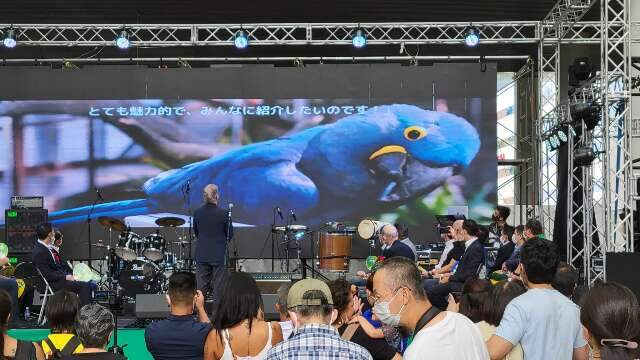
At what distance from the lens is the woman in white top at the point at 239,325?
3.85m

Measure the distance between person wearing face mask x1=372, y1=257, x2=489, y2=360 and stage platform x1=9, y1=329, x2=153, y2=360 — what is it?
20.1 ft

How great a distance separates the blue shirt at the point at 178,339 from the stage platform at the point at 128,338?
176 inches

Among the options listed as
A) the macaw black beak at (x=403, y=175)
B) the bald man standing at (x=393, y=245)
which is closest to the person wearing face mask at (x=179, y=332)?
the bald man standing at (x=393, y=245)

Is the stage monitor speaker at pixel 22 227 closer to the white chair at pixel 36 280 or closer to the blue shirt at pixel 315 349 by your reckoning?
the white chair at pixel 36 280

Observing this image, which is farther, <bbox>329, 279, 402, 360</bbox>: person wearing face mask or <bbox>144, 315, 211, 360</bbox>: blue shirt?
<bbox>144, 315, 211, 360</bbox>: blue shirt

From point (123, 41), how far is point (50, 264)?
16.0 ft

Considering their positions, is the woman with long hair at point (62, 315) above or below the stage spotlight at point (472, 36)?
below

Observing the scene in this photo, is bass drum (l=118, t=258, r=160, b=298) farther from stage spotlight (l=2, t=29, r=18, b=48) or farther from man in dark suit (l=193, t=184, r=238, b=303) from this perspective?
stage spotlight (l=2, t=29, r=18, b=48)

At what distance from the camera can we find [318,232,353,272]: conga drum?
1321cm

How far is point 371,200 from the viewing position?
582 inches

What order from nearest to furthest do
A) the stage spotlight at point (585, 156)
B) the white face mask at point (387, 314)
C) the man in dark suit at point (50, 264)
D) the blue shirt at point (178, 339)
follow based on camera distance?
the white face mask at point (387, 314) → the blue shirt at point (178, 339) → the man in dark suit at point (50, 264) → the stage spotlight at point (585, 156)

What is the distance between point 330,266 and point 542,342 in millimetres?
9573

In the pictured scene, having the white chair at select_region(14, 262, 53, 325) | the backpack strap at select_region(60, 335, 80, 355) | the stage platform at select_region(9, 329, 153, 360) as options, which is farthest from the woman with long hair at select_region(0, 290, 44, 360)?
the white chair at select_region(14, 262, 53, 325)

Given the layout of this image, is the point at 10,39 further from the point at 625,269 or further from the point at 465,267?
the point at 625,269
